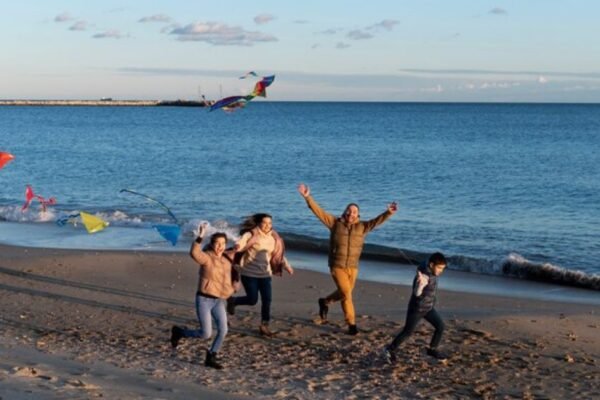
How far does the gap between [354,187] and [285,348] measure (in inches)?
1109

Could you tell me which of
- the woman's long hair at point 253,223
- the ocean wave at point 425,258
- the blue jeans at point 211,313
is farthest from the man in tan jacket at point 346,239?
the ocean wave at point 425,258

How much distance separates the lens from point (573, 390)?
9266 mm

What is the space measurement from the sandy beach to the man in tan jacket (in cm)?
62

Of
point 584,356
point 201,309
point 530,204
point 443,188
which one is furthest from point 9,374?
point 443,188

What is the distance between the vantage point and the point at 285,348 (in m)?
10.8

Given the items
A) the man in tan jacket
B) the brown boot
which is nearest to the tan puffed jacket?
the man in tan jacket

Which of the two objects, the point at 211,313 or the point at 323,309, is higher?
the point at 211,313

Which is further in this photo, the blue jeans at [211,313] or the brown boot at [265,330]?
the brown boot at [265,330]

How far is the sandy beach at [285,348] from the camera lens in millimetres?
9062

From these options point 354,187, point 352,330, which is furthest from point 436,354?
point 354,187

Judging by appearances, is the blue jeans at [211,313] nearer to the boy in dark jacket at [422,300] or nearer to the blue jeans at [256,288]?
the blue jeans at [256,288]

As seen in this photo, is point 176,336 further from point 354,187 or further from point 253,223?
point 354,187

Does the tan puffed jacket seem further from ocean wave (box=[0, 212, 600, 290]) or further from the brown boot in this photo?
ocean wave (box=[0, 212, 600, 290])

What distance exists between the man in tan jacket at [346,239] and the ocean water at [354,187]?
27.2 ft
